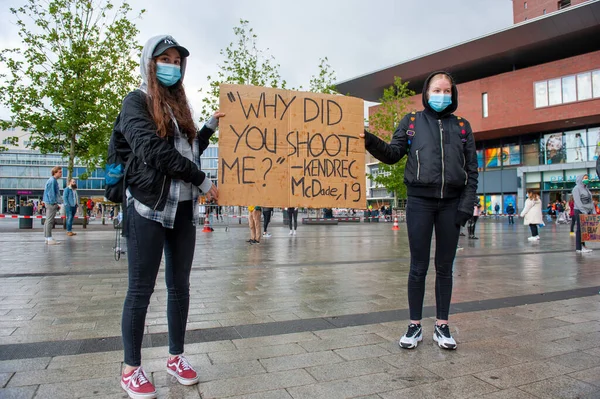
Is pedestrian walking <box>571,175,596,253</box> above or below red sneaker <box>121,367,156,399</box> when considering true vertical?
above

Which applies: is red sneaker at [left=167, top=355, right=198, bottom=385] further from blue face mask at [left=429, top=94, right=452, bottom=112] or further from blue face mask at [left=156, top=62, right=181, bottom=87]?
blue face mask at [left=429, top=94, right=452, bottom=112]

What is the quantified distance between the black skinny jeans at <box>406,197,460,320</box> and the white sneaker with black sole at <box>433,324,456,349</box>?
9 cm

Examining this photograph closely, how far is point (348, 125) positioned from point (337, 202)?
2.30ft

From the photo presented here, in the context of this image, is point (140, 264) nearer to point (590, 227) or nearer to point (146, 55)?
point (146, 55)

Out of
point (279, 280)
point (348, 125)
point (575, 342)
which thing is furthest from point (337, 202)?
point (279, 280)

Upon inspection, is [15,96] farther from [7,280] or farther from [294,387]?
[294,387]

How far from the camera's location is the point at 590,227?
988 centimetres

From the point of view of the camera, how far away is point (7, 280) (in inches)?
250

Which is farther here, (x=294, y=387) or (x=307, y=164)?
(x=307, y=164)

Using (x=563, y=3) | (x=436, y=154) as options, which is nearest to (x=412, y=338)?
(x=436, y=154)

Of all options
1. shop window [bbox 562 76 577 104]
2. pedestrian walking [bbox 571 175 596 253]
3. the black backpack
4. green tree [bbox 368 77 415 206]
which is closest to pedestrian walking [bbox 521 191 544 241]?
pedestrian walking [bbox 571 175 596 253]

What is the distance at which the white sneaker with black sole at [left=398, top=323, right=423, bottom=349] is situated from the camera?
133 inches

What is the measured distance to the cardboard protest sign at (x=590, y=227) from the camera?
974 centimetres

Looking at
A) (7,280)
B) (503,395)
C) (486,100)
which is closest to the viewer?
(503,395)
